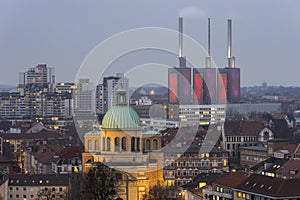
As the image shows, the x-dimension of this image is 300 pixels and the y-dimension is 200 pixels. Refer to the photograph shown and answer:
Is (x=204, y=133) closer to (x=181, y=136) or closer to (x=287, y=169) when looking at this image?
(x=181, y=136)

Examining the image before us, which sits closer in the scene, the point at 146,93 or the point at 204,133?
the point at 204,133

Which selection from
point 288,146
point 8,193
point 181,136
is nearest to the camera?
point 8,193

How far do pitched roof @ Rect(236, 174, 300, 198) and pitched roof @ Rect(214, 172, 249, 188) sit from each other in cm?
71

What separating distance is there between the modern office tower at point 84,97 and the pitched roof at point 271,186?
217ft

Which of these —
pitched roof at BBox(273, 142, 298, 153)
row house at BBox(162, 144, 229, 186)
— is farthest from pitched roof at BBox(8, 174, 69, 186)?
pitched roof at BBox(273, 142, 298, 153)

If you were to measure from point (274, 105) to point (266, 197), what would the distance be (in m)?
108

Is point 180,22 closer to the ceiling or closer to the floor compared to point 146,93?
closer to the ceiling

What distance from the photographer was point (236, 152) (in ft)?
195

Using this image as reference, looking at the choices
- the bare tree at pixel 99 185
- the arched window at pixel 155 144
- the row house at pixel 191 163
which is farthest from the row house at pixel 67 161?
the bare tree at pixel 99 185

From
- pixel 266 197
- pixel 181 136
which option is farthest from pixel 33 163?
pixel 266 197

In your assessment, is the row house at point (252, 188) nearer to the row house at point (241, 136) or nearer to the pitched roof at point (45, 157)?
the pitched roof at point (45, 157)

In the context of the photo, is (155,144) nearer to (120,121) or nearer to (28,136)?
(120,121)

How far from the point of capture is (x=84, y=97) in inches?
4464

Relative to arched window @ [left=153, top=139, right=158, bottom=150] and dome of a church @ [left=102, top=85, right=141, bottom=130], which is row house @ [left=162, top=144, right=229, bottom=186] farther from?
dome of a church @ [left=102, top=85, right=141, bottom=130]
